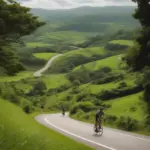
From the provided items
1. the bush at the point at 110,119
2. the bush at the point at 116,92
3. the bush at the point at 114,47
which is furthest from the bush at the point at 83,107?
the bush at the point at 114,47

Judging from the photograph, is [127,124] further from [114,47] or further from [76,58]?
[114,47]

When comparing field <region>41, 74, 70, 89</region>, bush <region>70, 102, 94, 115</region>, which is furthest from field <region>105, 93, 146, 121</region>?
field <region>41, 74, 70, 89</region>

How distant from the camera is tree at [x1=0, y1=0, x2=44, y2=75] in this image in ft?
61.9

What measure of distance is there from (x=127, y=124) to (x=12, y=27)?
15.7 m

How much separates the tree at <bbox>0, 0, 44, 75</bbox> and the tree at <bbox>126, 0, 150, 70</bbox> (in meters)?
8.36

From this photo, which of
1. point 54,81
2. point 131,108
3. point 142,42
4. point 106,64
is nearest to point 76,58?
point 106,64

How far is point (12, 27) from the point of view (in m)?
19.5

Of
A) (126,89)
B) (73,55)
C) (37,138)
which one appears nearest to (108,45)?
(73,55)

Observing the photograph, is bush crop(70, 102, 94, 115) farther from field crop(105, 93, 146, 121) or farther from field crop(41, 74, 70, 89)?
field crop(41, 74, 70, 89)

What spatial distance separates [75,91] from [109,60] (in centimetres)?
5600

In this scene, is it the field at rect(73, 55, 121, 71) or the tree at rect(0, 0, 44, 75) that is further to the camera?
the field at rect(73, 55, 121, 71)

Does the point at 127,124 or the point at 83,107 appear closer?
the point at 127,124

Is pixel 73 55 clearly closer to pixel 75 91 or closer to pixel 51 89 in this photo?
pixel 51 89

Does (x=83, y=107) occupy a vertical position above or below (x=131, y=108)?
below
